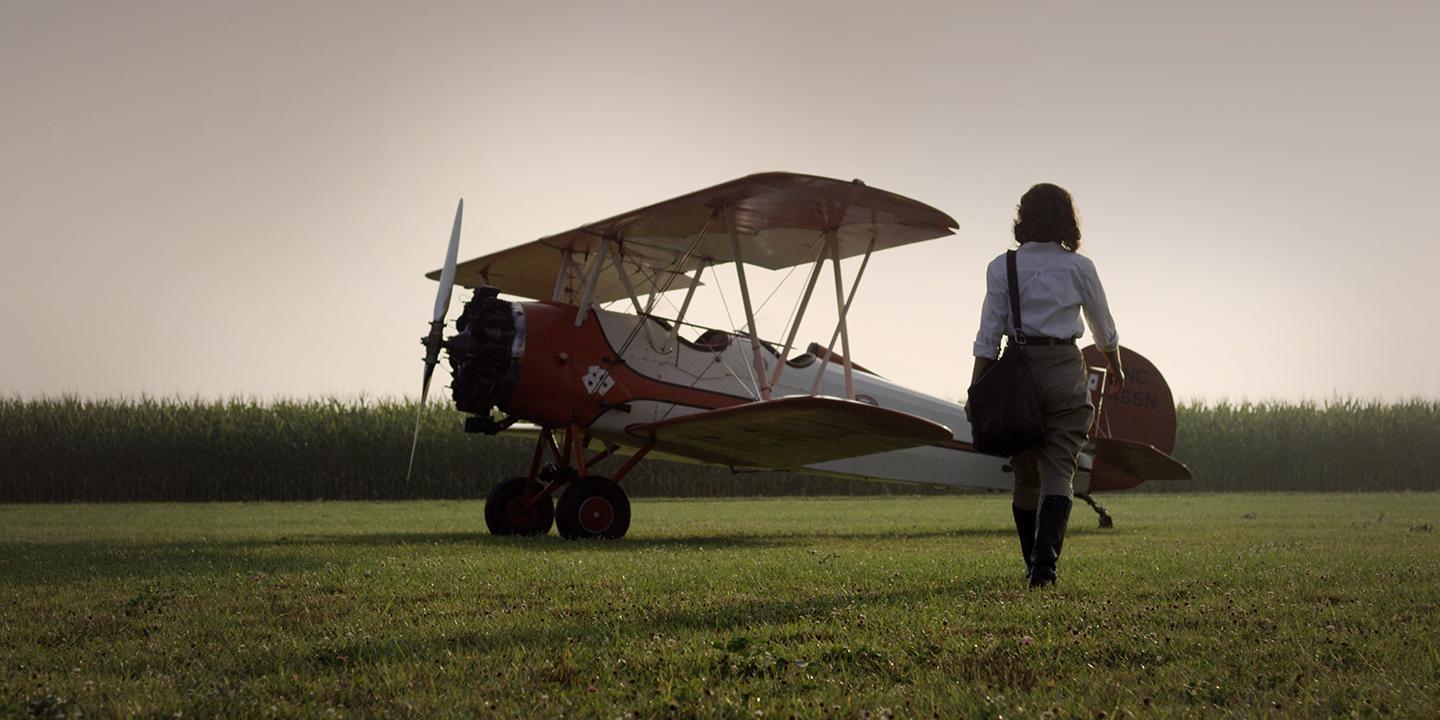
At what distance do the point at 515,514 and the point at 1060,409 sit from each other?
6594mm

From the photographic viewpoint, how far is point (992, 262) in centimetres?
604

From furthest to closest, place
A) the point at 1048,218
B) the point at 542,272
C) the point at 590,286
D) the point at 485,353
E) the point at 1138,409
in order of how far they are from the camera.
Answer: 1. the point at 1138,409
2. the point at 542,272
3. the point at 590,286
4. the point at 485,353
5. the point at 1048,218

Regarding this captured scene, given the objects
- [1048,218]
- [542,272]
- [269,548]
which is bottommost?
[269,548]

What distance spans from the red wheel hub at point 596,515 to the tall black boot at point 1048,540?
5140 mm

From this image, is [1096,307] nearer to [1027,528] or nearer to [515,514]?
[1027,528]

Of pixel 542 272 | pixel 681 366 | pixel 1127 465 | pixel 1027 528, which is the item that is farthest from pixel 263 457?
pixel 1027 528

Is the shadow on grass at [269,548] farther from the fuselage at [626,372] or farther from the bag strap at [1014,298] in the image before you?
the bag strap at [1014,298]

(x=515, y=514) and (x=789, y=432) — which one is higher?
(x=789, y=432)

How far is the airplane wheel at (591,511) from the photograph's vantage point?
1017 centimetres

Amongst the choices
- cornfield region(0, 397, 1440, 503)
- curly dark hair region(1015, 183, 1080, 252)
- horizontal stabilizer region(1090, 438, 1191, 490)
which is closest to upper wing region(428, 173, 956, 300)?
horizontal stabilizer region(1090, 438, 1191, 490)

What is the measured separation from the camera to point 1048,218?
19.9 ft

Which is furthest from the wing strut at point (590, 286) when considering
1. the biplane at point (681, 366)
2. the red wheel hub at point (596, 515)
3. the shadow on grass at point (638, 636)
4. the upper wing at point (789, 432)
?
the shadow on grass at point (638, 636)

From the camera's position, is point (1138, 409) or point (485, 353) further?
point (1138, 409)

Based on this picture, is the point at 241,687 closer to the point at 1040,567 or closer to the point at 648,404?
the point at 1040,567
